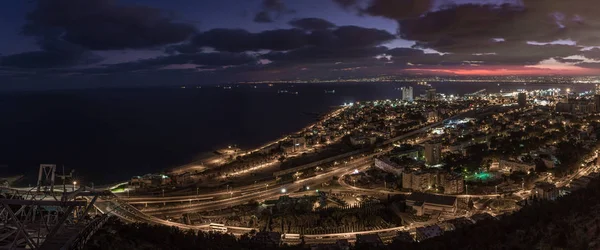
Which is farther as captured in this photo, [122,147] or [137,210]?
[122,147]

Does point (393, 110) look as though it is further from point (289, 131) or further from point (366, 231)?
point (366, 231)

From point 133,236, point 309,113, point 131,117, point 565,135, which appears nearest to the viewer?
point 133,236

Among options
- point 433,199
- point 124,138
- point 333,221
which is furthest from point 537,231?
point 124,138

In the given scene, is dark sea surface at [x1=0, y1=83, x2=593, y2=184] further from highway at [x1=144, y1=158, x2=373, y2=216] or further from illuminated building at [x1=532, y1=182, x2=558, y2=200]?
illuminated building at [x1=532, y1=182, x2=558, y2=200]

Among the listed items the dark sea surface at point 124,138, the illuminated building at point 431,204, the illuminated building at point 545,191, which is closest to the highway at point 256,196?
the illuminated building at point 431,204

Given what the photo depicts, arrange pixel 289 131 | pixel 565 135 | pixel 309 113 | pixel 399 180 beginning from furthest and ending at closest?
pixel 309 113 < pixel 289 131 < pixel 565 135 < pixel 399 180

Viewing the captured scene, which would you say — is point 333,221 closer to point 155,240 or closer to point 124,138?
point 155,240

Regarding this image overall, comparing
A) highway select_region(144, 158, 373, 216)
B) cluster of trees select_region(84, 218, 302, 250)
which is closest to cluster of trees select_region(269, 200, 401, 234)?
cluster of trees select_region(84, 218, 302, 250)

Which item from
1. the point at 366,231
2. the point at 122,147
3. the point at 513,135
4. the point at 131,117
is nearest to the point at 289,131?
the point at 122,147

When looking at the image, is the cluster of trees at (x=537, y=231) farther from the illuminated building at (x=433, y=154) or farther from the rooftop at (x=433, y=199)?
the illuminated building at (x=433, y=154)

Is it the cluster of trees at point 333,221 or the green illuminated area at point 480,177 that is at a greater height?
the green illuminated area at point 480,177

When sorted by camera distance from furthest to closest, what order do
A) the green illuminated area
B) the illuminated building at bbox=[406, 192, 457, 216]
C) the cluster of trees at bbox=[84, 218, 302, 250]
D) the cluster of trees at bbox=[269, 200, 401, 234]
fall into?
1. the green illuminated area
2. the illuminated building at bbox=[406, 192, 457, 216]
3. the cluster of trees at bbox=[269, 200, 401, 234]
4. the cluster of trees at bbox=[84, 218, 302, 250]
